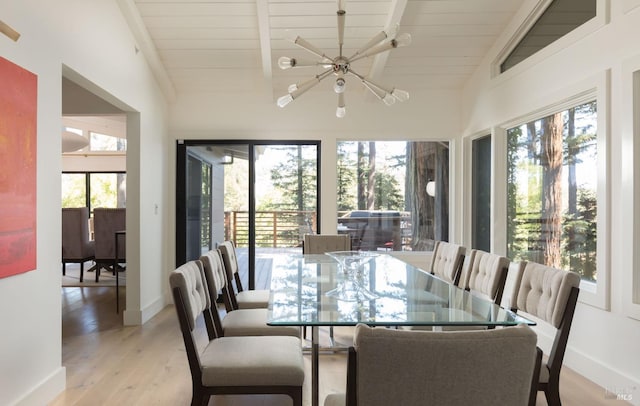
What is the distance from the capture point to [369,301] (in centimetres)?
201

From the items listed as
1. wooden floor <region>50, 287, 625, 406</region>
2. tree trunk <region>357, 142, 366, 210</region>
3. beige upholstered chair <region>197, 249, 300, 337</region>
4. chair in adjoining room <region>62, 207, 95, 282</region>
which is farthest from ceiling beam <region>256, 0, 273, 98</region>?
chair in adjoining room <region>62, 207, 95, 282</region>

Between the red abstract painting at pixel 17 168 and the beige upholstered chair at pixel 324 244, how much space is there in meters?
2.32

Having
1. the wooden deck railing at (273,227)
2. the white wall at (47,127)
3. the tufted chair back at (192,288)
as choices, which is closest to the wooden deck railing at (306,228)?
the wooden deck railing at (273,227)

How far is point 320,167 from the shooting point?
5031 millimetres

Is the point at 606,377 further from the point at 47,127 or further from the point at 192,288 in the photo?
the point at 47,127

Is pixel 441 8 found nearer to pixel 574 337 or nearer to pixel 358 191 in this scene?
pixel 358 191

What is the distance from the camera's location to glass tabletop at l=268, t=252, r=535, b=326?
171 centimetres

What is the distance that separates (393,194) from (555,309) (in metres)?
3.39

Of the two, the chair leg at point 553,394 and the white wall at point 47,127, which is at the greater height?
the white wall at point 47,127

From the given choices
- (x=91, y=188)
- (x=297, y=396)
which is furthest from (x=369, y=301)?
(x=91, y=188)

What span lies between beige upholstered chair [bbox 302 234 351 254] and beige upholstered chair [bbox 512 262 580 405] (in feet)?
7.45

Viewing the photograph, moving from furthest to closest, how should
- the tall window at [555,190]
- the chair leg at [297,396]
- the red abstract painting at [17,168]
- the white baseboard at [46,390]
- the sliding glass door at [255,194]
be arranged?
the sliding glass door at [255,194] → the tall window at [555,190] → the white baseboard at [46,390] → the red abstract painting at [17,168] → the chair leg at [297,396]

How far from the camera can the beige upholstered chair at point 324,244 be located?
4.11 meters

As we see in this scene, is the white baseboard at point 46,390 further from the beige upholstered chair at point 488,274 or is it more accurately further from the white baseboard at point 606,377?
the white baseboard at point 606,377
